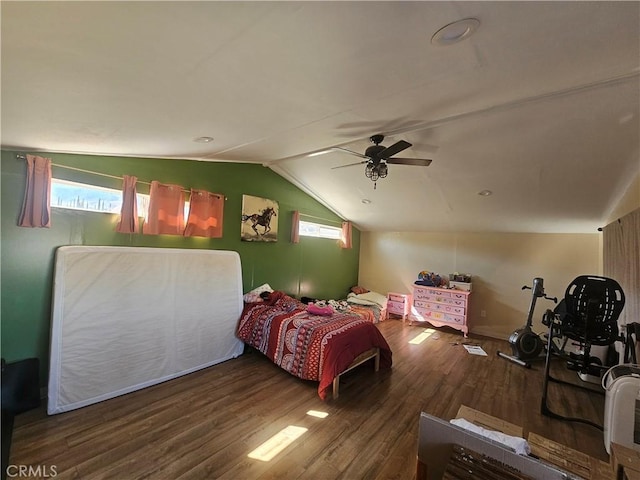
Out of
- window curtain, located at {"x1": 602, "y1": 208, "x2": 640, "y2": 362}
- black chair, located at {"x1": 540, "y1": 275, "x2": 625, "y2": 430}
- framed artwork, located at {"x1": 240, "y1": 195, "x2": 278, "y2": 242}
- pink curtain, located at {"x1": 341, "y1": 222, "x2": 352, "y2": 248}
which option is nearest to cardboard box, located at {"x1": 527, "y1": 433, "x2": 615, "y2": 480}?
black chair, located at {"x1": 540, "y1": 275, "x2": 625, "y2": 430}

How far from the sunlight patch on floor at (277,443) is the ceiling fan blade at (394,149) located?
2.62 meters

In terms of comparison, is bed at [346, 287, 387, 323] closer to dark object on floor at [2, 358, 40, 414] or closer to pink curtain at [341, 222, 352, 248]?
pink curtain at [341, 222, 352, 248]

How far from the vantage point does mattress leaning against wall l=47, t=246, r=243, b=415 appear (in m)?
2.46

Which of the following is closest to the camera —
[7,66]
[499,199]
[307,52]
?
[7,66]

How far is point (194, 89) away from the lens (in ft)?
5.18

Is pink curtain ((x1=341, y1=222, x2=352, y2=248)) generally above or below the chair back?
above

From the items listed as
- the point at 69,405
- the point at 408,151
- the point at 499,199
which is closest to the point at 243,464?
the point at 69,405

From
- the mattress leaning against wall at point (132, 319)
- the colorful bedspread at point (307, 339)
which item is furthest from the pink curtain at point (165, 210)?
the colorful bedspread at point (307, 339)

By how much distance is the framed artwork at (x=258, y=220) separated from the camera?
4.18 meters

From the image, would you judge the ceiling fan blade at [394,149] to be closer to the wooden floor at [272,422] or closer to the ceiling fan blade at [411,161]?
the ceiling fan blade at [411,161]

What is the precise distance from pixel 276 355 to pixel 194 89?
2.88m

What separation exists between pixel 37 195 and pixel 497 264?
6558 mm

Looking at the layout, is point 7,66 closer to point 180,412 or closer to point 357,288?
point 180,412

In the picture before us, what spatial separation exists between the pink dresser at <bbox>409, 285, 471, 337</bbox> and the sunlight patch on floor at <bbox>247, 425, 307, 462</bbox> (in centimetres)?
402
